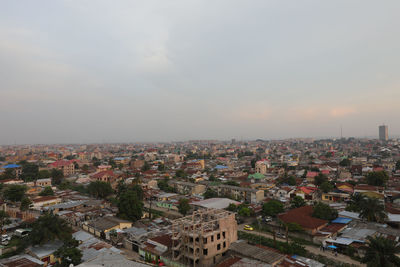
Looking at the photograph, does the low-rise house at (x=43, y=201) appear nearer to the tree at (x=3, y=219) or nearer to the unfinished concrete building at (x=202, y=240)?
the tree at (x=3, y=219)

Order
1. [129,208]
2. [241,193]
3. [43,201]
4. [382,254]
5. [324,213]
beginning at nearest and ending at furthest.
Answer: [382,254], [324,213], [129,208], [43,201], [241,193]

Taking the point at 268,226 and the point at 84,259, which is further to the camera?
the point at 268,226

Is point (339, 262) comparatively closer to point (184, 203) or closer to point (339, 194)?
point (184, 203)

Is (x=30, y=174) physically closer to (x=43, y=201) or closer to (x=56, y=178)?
(x=56, y=178)

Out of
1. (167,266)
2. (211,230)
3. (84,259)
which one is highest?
(211,230)

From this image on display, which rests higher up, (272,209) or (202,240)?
(202,240)

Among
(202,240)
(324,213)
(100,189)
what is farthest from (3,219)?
(324,213)

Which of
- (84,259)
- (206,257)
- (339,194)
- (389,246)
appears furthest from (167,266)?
(339,194)
